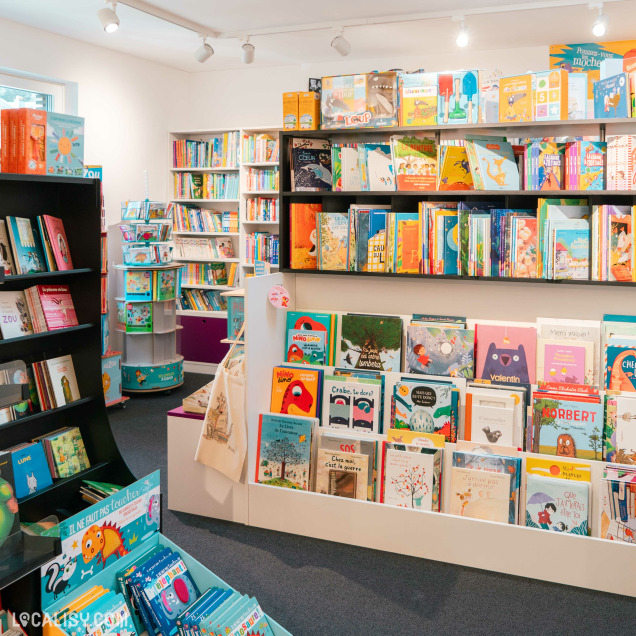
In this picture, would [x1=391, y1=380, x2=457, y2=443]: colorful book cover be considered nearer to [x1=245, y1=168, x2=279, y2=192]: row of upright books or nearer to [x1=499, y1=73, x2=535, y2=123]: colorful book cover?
[x1=499, y1=73, x2=535, y2=123]: colorful book cover

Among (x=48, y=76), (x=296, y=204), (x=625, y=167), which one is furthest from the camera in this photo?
(x=48, y=76)

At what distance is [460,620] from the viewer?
246cm

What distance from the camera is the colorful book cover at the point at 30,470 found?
2.72 m

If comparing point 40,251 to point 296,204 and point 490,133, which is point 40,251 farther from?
point 490,133

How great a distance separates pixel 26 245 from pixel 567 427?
237 centimetres

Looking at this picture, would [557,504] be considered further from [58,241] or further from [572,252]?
[58,241]

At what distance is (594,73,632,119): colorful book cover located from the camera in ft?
9.15

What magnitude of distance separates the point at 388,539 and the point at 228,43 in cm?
435

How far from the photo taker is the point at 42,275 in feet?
9.08

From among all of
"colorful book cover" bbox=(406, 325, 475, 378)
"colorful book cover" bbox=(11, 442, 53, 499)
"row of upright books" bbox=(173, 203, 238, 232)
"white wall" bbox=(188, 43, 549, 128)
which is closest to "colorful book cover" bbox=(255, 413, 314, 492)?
"colorful book cover" bbox=(406, 325, 475, 378)

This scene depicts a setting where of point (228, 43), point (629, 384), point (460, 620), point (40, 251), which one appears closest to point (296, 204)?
point (40, 251)

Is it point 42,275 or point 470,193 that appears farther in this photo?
point 470,193

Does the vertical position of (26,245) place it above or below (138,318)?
above

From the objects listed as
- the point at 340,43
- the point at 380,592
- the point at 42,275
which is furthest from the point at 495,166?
the point at 340,43
